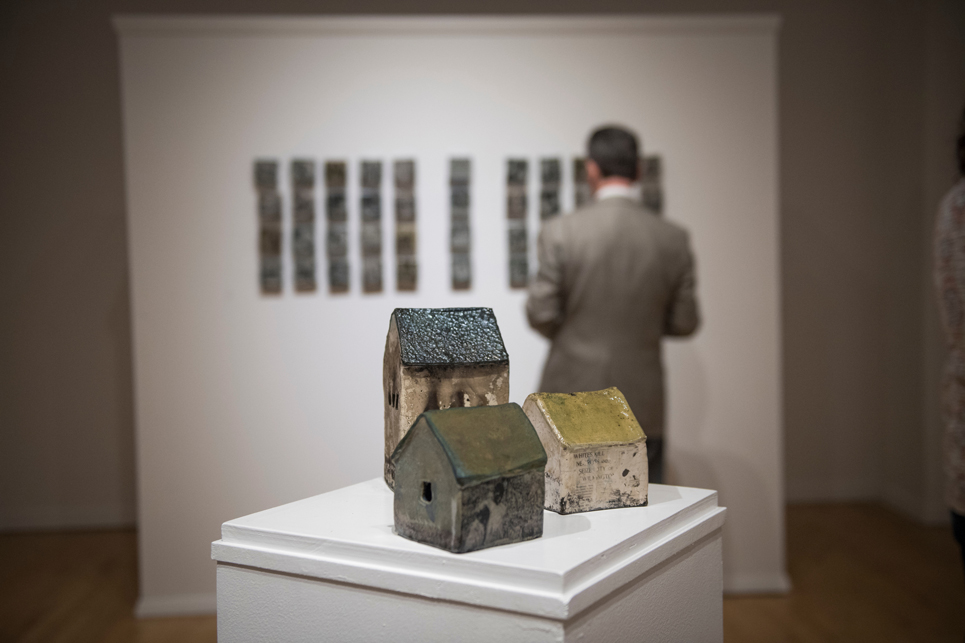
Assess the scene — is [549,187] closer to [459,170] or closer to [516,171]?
[516,171]

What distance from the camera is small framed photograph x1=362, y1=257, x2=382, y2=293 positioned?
321 centimetres

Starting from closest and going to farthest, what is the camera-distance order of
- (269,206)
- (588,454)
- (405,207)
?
(588,454)
(269,206)
(405,207)

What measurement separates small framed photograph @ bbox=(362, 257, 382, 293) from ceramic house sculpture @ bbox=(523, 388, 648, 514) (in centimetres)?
198

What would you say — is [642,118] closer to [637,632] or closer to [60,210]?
[637,632]

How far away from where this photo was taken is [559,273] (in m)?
2.50

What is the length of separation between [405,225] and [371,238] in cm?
15

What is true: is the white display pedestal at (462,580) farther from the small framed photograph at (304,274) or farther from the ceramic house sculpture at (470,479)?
the small framed photograph at (304,274)

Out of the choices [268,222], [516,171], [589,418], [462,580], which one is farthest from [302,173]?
[462,580]

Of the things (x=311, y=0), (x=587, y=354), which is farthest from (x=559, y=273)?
(x=311, y=0)

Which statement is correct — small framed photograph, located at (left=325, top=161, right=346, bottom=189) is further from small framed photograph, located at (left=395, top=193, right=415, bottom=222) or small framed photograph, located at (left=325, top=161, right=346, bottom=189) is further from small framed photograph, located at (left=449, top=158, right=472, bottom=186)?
small framed photograph, located at (left=449, top=158, right=472, bottom=186)

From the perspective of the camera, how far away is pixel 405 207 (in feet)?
10.6

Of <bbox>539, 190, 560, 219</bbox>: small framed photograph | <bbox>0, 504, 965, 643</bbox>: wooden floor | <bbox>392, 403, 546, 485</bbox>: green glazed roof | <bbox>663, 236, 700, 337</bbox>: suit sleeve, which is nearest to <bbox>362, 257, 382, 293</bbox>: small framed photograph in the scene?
<bbox>539, 190, 560, 219</bbox>: small framed photograph

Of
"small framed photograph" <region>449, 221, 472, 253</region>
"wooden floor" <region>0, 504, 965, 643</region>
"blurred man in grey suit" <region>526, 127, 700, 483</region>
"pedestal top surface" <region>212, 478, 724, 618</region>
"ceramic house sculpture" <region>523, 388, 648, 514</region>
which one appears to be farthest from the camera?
"small framed photograph" <region>449, 221, 472, 253</region>

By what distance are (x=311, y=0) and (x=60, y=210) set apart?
182 centimetres
